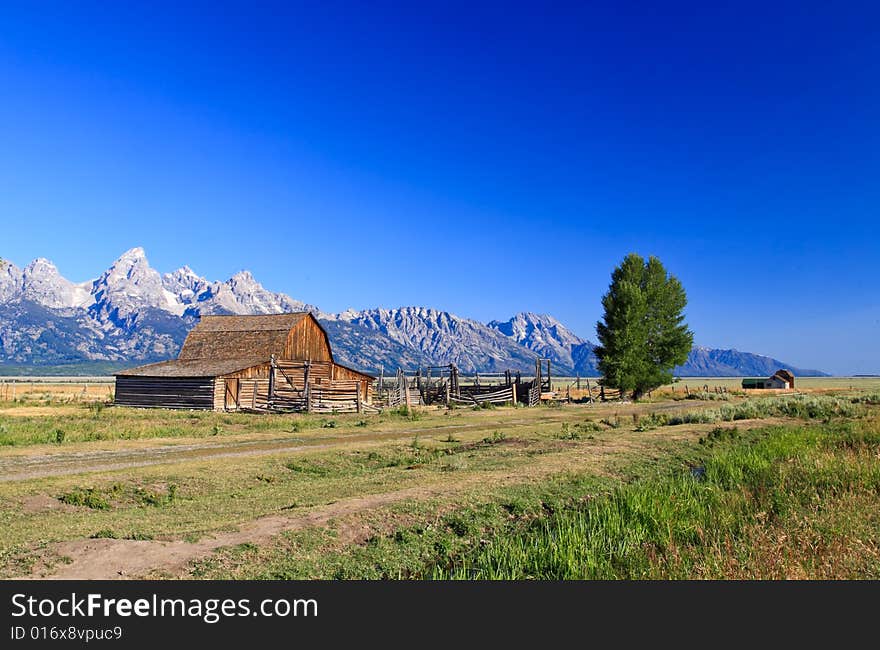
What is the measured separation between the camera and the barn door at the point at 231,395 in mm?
48694

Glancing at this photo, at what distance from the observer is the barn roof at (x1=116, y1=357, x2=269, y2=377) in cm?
4897

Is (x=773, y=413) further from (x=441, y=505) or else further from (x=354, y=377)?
(x=354, y=377)

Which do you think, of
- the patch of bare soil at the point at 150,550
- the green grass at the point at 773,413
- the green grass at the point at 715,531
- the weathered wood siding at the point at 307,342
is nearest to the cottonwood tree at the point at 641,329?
the green grass at the point at 773,413

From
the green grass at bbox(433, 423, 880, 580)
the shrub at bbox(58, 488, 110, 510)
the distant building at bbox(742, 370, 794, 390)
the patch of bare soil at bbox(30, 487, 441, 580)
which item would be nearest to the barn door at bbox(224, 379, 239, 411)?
the shrub at bbox(58, 488, 110, 510)

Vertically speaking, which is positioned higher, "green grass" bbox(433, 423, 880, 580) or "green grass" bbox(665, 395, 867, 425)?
"green grass" bbox(665, 395, 867, 425)

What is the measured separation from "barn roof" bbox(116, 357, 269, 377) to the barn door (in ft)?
3.38

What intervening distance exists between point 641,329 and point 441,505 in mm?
51405

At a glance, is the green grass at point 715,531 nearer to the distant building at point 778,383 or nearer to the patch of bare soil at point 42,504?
the patch of bare soil at point 42,504

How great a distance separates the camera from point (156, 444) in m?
25.7

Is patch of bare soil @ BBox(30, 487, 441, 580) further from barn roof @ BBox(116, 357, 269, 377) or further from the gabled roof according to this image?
the gabled roof

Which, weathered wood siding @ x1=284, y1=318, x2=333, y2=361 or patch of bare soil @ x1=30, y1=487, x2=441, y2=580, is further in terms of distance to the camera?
weathered wood siding @ x1=284, y1=318, x2=333, y2=361

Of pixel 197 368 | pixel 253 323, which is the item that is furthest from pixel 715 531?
pixel 253 323

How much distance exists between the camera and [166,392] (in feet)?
164

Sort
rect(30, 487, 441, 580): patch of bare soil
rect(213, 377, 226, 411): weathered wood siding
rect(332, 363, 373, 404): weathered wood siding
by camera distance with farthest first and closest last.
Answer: rect(332, 363, 373, 404): weathered wood siding < rect(213, 377, 226, 411): weathered wood siding < rect(30, 487, 441, 580): patch of bare soil
